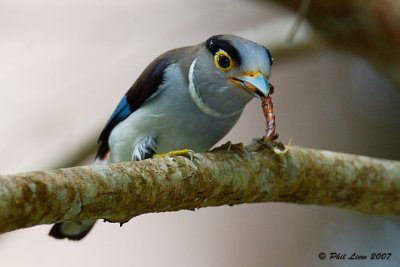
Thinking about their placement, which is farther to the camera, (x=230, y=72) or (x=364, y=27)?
(x=364, y=27)

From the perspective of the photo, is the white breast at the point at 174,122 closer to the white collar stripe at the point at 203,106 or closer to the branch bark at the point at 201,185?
the white collar stripe at the point at 203,106

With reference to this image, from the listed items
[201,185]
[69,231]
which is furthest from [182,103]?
[69,231]

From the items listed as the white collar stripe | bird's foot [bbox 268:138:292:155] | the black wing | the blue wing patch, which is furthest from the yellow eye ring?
the blue wing patch

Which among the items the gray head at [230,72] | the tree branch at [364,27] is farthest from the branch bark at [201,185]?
the tree branch at [364,27]

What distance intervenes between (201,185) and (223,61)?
1.92 ft

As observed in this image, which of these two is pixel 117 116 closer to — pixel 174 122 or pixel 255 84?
pixel 174 122

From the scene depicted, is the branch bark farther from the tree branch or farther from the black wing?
the tree branch

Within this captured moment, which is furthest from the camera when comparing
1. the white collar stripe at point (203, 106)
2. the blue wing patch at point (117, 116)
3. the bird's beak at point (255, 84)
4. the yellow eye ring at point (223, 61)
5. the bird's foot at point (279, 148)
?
the blue wing patch at point (117, 116)

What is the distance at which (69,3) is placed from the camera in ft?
20.0

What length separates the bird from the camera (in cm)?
294

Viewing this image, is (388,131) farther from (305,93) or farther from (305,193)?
(305,193)

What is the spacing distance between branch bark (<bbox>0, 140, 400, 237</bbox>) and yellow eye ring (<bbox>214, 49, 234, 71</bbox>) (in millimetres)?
384

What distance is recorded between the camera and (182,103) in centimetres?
310

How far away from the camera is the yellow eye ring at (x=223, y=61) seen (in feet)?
9.45
